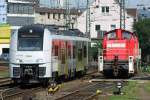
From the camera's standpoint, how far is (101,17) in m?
117

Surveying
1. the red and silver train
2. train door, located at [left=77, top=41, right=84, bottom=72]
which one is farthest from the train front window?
train door, located at [left=77, top=41, right=84, bottom=72]

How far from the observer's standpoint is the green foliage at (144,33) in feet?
242

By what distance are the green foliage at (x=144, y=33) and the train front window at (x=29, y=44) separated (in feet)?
144

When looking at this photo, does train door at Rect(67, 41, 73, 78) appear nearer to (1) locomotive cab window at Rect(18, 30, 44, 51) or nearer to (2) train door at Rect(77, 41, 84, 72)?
(2) train door at Rect(77, 41, 84, 72)

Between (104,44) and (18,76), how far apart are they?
36.4ft

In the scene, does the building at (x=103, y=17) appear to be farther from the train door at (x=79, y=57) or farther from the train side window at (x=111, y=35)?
the train side window at (x=111, y=35)

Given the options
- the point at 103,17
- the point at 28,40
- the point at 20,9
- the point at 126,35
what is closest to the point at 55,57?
the point at 28,40

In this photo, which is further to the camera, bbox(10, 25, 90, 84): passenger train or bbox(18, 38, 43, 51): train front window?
bbox(18, 38, 43, 51): train front window

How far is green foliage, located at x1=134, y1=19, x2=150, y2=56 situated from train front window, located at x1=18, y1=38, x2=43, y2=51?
43829 millimetres

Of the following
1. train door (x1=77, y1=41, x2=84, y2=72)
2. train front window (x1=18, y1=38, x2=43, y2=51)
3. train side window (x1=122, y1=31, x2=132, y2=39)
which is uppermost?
train side window (x1=122, y1=31, x2=132, y2=39)

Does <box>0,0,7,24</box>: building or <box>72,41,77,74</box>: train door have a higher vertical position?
<box>0,0,7,24</box>: building

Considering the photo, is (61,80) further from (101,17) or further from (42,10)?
(42,10)

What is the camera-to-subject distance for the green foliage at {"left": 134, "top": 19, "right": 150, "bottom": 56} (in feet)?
242

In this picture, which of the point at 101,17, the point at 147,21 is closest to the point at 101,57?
the point at 147,21
